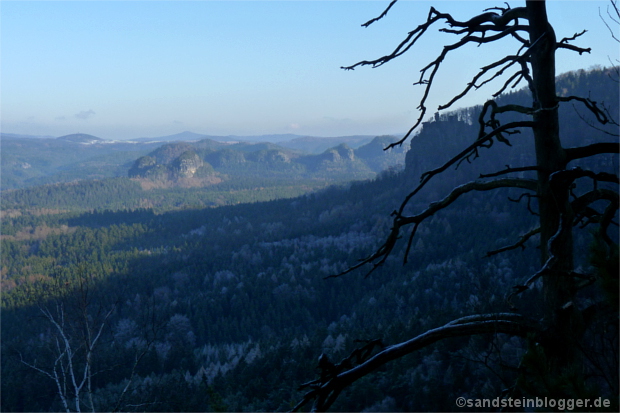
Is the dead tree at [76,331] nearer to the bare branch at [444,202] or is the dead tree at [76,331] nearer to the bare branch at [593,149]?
the bare branch at [444,202]

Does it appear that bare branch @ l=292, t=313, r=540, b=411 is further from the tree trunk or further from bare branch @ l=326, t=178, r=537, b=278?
bare branch @ l=326, t=178, r=537, b=278

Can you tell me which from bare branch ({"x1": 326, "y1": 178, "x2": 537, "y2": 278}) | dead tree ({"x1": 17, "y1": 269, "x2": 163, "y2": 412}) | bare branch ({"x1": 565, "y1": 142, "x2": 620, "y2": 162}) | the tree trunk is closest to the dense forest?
dead tree ({"x1": 17, "y1": 269, "x2": 163, "y2": 412})

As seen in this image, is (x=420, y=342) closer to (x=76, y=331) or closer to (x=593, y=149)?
(x=593, y=149)

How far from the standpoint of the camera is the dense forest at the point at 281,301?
2352 cm

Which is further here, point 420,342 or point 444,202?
point 444,202

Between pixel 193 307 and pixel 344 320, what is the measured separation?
3201 cm

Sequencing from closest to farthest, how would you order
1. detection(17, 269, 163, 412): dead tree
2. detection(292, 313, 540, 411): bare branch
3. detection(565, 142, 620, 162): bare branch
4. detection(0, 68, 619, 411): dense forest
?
detection(292, 313, 540, 411): bare branch < detection(565, 142, 620, 162): bare branch < detection(17, 269, 163, 412): dead tree < detection(0, 68, 619, 411): dense forest

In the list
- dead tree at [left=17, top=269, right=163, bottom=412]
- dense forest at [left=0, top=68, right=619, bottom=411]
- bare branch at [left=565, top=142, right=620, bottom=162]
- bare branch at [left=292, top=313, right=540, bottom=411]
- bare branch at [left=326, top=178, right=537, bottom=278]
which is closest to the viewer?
bare branch at [left=292, top=313, right=540, bottom=411]

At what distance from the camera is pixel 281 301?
100 m

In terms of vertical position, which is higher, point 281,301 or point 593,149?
point 593,149

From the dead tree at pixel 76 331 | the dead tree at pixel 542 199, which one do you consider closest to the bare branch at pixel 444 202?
the dead tree at pixel 542 199

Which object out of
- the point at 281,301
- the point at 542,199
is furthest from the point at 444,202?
the point at 281,301

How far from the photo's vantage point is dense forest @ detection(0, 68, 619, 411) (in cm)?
2352

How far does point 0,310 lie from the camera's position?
9531cm
